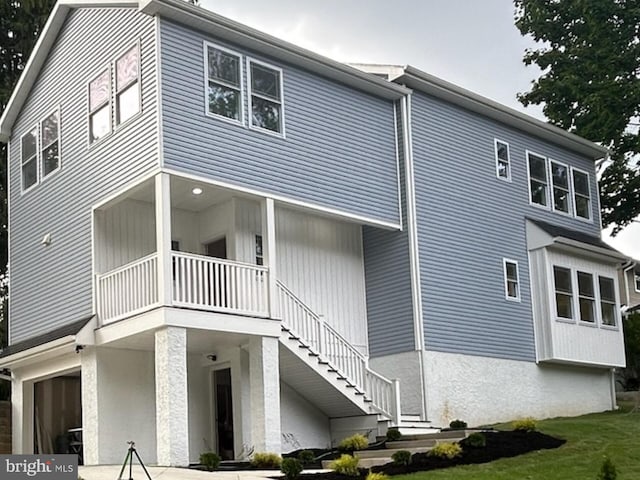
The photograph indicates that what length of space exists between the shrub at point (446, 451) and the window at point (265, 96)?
24.0ft

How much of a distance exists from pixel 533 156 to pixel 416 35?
6.38 meters

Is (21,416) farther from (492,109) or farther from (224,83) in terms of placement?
(492,109)

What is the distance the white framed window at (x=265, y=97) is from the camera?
20.1 metres

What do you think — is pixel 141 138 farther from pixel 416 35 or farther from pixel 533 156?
pixel 416 35

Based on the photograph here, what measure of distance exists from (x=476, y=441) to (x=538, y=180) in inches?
425

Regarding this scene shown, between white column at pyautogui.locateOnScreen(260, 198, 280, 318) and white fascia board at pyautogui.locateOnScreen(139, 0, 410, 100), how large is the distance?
10.4 feet

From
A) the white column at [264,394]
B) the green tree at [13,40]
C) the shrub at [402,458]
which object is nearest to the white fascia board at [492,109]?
the white column at [264,394]

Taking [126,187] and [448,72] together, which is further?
[448,72]

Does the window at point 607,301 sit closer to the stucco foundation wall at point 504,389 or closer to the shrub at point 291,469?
the stucco foundation wall at point 504,389

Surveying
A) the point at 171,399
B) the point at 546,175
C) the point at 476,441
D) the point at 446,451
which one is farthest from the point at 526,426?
the point at 546,175

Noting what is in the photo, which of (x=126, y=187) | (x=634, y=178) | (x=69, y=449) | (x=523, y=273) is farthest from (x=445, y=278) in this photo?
(x=634, y=178)

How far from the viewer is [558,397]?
83.0 feet

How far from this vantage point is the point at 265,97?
20375 millimetres

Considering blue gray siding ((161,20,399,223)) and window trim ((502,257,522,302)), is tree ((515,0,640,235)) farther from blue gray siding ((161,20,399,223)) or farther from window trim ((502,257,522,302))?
blue gray siding ((161,20,399,223))
